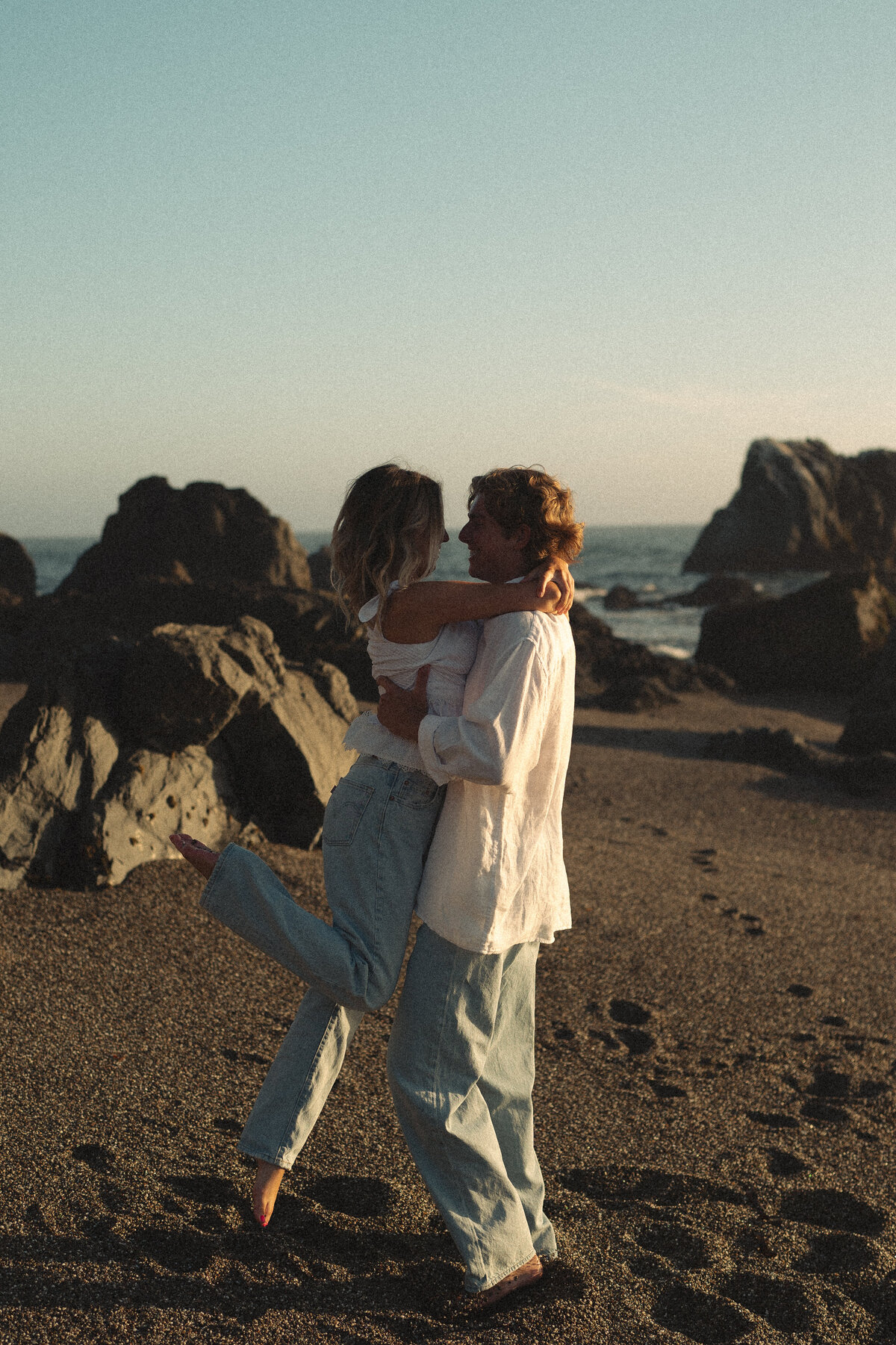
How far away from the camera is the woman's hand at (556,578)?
2381mm

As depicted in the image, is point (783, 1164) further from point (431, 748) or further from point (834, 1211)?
point (431, 748)

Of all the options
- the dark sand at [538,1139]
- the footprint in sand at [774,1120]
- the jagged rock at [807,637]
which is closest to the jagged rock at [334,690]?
the dark sand at [538,1139]

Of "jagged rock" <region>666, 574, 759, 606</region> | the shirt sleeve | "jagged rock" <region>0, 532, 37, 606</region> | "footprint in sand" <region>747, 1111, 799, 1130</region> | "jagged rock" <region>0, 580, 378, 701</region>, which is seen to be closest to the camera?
the shirt sleeve

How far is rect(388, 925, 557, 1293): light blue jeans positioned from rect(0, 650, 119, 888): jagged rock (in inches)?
109

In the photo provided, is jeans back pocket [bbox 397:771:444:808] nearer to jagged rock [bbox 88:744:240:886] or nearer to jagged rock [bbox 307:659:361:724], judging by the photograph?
jagged rock [bbox 88:744:240:886]

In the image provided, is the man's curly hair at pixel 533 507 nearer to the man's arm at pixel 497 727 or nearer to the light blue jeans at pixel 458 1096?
the man's arm at pixel 497 727

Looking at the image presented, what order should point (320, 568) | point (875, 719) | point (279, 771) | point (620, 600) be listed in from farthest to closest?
point (620, 600)
point (320, 568)
point (875, 719)
point (279, 771)

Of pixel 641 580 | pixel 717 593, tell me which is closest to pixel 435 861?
pixel 717 593

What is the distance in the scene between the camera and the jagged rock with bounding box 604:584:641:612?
3578 centimetres

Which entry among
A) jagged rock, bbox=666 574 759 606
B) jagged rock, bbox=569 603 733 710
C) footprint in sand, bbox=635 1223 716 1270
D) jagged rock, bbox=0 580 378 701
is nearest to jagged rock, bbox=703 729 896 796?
jagged rock, bbox=569 603 733 710

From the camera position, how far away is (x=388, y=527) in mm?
2400

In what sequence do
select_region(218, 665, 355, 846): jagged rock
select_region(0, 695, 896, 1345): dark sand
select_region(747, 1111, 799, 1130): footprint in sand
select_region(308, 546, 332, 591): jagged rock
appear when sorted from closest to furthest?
1. select_region(0, 695, 896, 1345): dark sand
2. select_region(747, 1111, 799, 1130): footprint in sand
3. select_region(218, 665, 355, 846): jagged rock
4. select_region(308, 546, 332, 591): jagged rock

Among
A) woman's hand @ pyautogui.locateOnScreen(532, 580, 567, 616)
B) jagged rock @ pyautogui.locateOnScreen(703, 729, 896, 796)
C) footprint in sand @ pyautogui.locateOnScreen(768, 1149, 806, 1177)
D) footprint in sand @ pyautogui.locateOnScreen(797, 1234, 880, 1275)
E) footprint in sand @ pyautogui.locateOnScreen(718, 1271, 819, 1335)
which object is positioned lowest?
footprint in sand @ pyautogui.locateOnScreen(768, 1149, 806, 1177)

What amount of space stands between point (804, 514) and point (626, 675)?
5216cm
